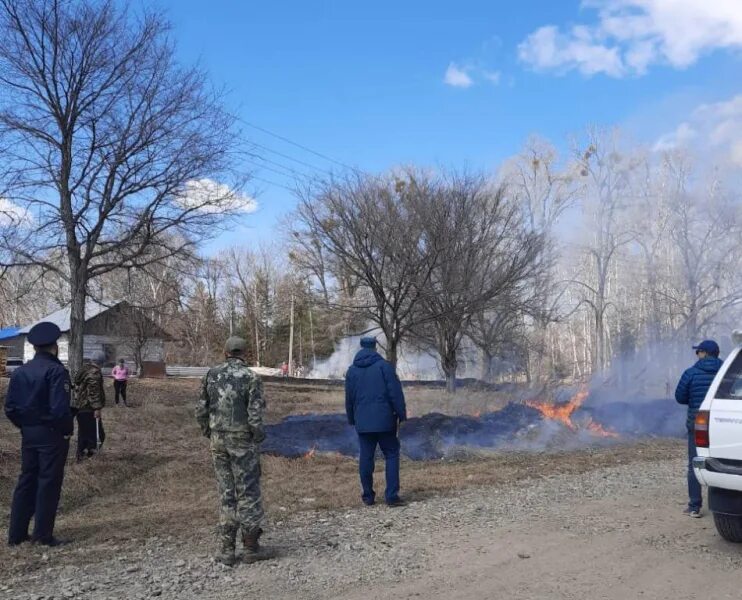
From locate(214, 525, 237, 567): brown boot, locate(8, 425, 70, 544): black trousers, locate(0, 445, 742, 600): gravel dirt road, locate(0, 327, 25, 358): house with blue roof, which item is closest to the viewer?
locate(0, 445, 742, 600): gravel dirt road

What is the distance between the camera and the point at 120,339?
1678 inches

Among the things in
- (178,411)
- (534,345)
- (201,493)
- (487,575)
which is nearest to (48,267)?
(178,411)

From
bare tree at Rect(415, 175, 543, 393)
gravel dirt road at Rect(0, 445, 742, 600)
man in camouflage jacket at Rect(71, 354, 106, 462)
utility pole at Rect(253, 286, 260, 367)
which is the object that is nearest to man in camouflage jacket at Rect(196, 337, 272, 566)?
gravel dirt road at Rect(0, 445, 742, 600)

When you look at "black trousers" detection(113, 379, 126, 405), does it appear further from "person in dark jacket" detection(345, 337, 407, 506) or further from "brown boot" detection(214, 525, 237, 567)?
"brown boot" detection(214, 525, 237, 567)

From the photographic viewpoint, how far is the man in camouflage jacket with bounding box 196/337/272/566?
545 centimetres

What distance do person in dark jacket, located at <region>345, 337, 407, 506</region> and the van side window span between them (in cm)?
305

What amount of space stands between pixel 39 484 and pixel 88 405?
564cm

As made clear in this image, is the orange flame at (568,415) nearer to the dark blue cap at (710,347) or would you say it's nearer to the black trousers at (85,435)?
the dark blue cap at (710,347)

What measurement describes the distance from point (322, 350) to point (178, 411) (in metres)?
42.4

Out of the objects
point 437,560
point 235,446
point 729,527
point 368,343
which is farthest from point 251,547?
point 729,527

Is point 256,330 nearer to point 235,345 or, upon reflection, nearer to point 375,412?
point 375,412

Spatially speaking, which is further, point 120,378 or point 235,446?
point 120,378

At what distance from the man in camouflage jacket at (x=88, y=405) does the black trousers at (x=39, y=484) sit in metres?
5.16

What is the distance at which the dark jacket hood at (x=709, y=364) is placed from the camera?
6875mm
